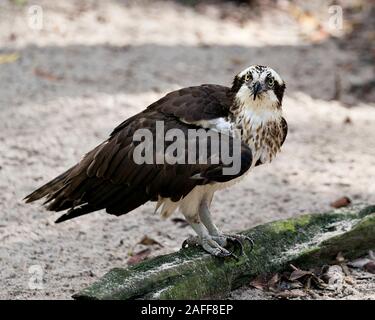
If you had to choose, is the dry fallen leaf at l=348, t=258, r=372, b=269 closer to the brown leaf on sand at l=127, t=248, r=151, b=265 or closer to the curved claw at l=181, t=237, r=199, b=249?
the curved claw at l=181, t=237, r=199, b=249

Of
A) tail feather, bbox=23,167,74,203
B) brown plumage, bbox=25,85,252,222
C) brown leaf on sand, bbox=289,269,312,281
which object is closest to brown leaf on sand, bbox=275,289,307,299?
brown leaf on sand, bbox=289,269,312,281

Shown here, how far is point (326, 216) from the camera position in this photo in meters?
6.14

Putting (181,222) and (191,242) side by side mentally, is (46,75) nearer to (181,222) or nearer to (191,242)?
(181,222)

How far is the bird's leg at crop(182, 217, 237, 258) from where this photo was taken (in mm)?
5637

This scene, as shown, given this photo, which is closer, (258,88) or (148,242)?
(258,88)

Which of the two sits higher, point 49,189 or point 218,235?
point 49,189

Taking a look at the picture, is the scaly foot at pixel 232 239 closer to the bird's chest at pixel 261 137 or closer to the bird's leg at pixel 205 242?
the bird's leg at pixel 205 242

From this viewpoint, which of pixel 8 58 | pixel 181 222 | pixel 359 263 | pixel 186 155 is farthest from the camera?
pixel 8 58

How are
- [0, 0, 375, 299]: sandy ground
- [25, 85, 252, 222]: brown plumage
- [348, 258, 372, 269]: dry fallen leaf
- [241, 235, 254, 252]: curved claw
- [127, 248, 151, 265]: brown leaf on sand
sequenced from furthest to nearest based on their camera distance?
[0, 0, 375, 299]: sandy ground → [127, 248, 151, 265]: brown leaf on sand → [348, 258, 372, 269]: dry fallen leaf → [241, 235, 254, 252]: curved claw → [25, 85, 252, 222]: brown plumage

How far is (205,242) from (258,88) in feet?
3.81

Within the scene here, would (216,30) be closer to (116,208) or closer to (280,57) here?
(280,57)

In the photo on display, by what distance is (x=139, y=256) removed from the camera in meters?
6.61

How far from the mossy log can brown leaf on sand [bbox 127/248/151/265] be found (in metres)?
0.92

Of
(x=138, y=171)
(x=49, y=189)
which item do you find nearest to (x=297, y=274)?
(x=138, y=171)
